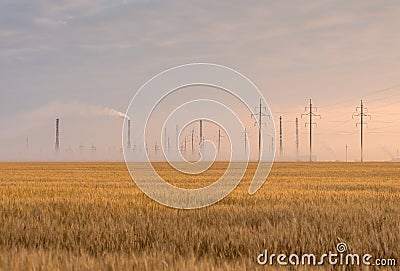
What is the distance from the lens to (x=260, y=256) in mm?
7215

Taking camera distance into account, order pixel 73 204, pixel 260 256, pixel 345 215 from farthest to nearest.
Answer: pixel 73 204 < pixel 345 215 < pixel 260 256

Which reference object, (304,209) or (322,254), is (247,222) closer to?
(304,209)

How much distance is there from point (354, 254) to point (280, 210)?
206 inches

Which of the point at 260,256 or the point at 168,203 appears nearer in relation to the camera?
the point at 260,256

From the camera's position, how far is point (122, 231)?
9148 millimetres

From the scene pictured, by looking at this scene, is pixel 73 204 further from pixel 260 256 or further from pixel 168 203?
pixel 260 256

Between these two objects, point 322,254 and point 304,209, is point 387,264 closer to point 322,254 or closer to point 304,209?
point 322,254

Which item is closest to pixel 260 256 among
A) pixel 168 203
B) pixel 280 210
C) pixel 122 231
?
pixel 122 231

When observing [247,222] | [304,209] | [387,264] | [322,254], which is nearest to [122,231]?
[247,222]

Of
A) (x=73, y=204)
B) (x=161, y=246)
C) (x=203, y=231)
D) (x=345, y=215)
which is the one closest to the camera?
(x=161, y=246)

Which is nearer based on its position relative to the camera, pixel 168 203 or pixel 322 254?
pixel 322 254

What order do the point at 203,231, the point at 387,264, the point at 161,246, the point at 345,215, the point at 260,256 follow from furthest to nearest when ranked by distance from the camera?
the point at 345,215 < the point at 203,231 < the point at 161,246 < the point at 260,256 < the point at 387,264

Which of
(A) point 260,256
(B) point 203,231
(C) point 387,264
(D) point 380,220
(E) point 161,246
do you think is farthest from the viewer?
(D) point 380,220

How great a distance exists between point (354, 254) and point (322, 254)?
0.48m
